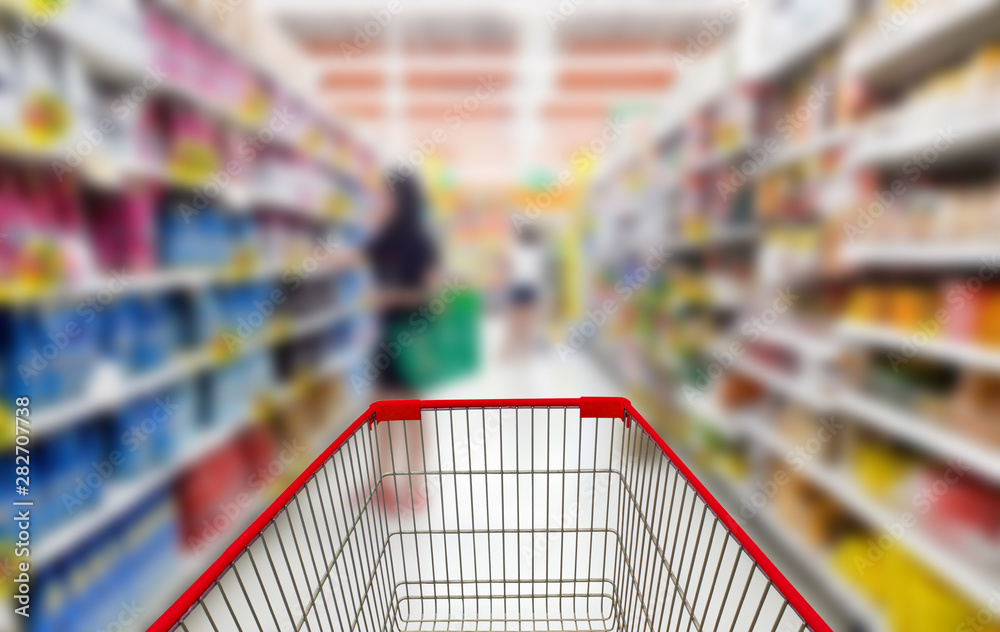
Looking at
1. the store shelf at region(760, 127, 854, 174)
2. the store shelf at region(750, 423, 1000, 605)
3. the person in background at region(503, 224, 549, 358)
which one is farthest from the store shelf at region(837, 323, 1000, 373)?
the person in background at region(503, 224, 549, 358)

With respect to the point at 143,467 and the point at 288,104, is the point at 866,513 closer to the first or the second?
the point at 143,467

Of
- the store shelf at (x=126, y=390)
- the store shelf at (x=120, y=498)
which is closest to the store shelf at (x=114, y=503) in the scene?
the store shelf at (x=120, y=498)

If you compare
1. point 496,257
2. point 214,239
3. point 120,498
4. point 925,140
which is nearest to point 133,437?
point 120,498

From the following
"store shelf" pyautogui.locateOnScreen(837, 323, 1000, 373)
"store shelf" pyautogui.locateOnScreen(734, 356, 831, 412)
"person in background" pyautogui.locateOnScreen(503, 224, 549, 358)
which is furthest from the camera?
"person in background" pyautogui.locateOnScreen(503, 224, 549, 358)

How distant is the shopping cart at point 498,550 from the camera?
812 mm

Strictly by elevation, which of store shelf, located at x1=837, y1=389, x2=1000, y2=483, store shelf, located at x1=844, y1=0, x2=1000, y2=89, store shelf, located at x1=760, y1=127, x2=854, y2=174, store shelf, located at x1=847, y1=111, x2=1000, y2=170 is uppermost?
store shelf, located at x1=844, y1=0, x2=1000, y2=89

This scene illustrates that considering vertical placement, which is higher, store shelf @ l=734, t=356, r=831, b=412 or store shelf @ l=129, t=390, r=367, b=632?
store shelf @ l=734, t=356, r=831, b=412

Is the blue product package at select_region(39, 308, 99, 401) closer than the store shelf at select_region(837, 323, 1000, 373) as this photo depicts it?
No

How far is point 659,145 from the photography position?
3086mm

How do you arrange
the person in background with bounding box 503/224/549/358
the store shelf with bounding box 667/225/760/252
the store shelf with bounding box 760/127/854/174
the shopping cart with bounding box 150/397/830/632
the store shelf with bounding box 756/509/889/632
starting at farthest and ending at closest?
the person in background with bounding box 503/224/549/358 < the store shelf with bounding box 667/225/760/252 < the store shelf with bounding box 760/127/854/174 < the store shelf with bounding box 756/509/889/632 < the shopping cart with bounding box 150/397/830/632

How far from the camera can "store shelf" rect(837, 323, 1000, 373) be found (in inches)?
46.6

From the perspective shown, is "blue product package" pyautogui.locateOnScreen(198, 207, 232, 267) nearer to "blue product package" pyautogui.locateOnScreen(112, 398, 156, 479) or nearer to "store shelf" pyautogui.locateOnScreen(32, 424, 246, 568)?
"blue product package" pyautogui.locateOnScreen(112, 398, 156, 479)

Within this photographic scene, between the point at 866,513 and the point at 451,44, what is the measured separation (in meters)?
2.70

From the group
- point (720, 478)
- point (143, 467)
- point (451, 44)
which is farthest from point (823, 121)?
point (143, 467)
